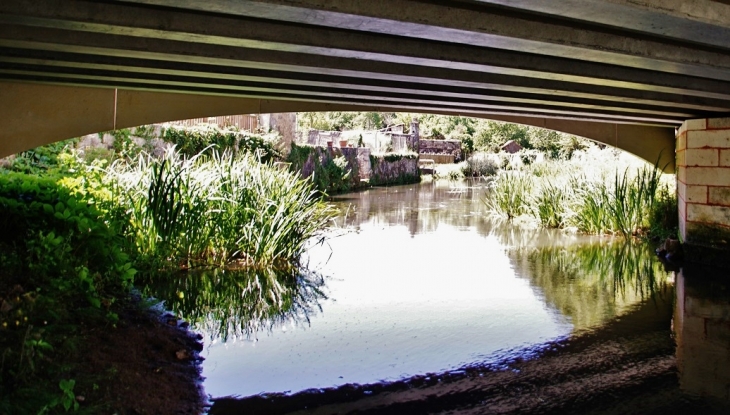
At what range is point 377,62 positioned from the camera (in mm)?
6102

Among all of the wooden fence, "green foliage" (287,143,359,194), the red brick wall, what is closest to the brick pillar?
the red brick wall

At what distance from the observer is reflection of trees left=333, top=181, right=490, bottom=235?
14.3 meters

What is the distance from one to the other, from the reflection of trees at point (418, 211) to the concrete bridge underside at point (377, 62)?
173 inches

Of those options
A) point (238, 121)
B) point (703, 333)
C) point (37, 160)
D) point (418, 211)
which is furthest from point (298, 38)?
point (238, 121)

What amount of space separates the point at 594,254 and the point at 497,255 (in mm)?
1689

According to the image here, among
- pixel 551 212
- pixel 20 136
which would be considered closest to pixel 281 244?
pixel 20 136

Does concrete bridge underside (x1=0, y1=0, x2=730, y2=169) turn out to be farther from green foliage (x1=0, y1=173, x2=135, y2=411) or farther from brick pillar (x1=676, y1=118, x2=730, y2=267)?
green foliage (x1=0, y1=173, x2=135, y2=411)

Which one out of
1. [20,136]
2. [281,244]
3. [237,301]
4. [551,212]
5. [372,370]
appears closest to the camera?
[372,370]

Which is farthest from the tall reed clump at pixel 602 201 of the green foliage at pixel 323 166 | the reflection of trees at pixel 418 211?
the green foliage at pixel 323 166

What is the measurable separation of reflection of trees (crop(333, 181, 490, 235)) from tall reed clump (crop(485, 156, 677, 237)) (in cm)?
139

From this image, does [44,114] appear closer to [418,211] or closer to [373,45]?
[373,45]

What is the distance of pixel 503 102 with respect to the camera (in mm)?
8898

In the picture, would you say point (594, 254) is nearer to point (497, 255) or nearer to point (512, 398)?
point (497, 255)

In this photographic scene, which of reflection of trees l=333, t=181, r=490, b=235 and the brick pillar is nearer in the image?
the brick pillar
